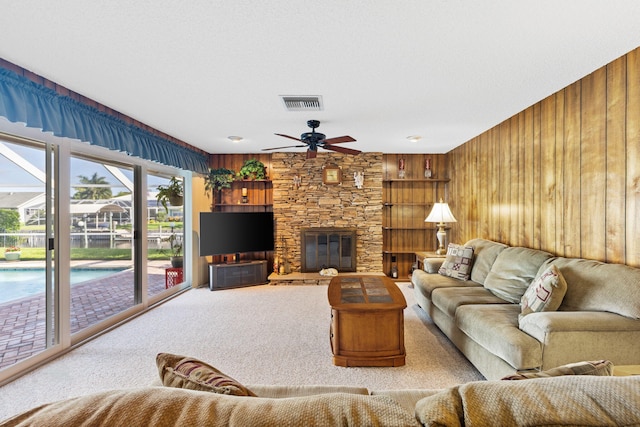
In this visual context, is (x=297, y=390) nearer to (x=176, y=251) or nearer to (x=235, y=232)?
(x=235, y=232)

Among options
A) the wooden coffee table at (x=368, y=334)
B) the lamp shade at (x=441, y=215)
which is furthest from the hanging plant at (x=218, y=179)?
the wooden coffee table at (x=368, y=334)

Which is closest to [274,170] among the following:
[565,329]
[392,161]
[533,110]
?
[392,161]

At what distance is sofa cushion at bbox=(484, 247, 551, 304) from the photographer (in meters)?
2.72

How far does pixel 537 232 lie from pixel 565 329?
160cm

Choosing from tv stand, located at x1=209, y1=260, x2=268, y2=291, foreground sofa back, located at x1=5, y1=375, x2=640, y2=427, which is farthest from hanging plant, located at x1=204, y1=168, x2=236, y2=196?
foreground sofa back, located at x1=5, y1=375, x2=640, y2=427

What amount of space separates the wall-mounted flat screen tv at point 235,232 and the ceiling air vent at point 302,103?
8.52 ft

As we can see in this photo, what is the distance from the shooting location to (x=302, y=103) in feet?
9.87

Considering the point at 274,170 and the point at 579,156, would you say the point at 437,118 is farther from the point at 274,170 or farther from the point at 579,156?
the point at 274,170

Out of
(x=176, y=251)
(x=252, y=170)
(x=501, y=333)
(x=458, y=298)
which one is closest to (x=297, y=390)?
(x=501, y=333)

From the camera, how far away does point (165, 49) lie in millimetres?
2041

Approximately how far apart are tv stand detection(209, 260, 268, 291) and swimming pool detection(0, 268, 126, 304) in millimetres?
2108

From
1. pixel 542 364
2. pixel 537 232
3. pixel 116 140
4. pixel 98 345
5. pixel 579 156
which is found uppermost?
pixel 116 140

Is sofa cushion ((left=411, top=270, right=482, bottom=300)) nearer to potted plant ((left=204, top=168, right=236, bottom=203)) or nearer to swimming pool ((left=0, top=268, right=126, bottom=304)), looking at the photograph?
potted plant ((left=204, top=168, right=236, bottom=203))

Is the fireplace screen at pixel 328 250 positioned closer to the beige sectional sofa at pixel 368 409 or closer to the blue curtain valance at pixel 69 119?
the blue curtain valance at pixel 69 119
